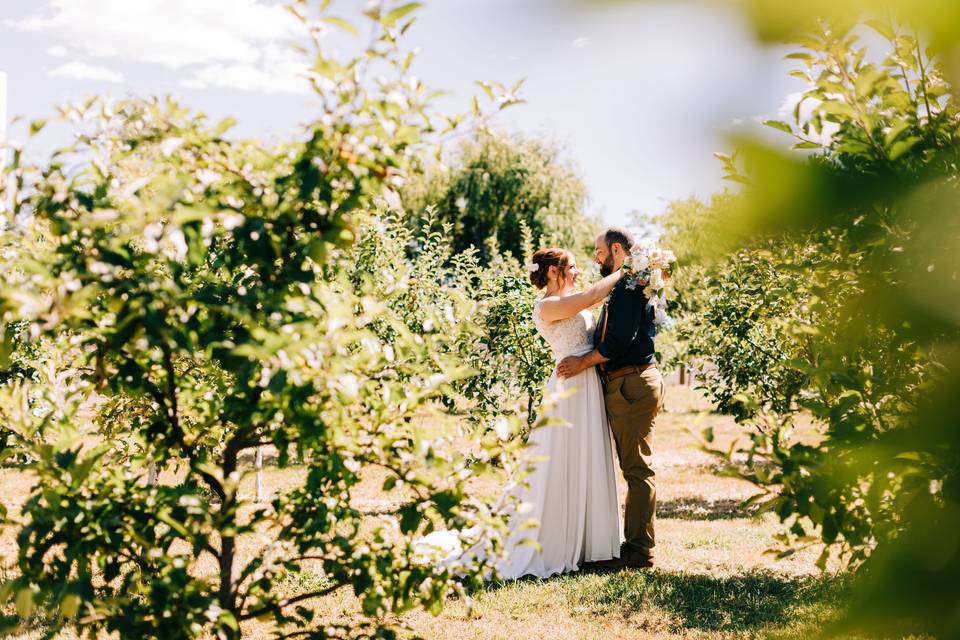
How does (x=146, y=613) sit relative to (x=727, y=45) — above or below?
below

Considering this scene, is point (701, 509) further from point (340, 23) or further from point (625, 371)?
point (340, 23)

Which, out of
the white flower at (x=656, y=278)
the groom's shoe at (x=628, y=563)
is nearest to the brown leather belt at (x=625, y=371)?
the white flower at (x=656, y=278)

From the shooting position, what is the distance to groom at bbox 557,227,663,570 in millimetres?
5629

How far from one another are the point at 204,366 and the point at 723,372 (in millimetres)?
7438

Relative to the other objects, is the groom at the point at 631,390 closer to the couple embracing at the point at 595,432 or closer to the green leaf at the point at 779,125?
the couple embracing at the point at 595,432

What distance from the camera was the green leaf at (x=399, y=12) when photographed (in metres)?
1.69

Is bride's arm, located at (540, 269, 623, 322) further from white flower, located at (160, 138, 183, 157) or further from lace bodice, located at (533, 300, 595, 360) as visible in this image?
white flower, located at (160, 138, 183, 157)

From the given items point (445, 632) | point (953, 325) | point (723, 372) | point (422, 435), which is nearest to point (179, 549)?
point (445, 632)

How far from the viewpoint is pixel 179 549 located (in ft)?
21.4

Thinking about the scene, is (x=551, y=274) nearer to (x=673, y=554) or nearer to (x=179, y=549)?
(x=673, y=554)

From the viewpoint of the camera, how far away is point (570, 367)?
5.80m

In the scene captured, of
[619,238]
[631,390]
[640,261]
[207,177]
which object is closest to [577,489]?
[631,390]

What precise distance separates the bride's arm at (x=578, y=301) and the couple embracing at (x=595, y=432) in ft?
0.03

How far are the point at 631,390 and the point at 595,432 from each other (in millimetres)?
439
